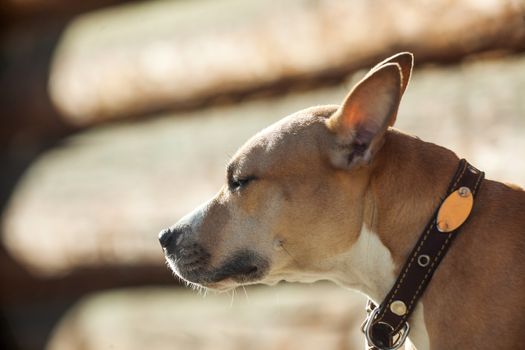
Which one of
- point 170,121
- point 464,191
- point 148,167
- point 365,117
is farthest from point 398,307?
point 170,121

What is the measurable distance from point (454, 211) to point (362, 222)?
30 centimetres

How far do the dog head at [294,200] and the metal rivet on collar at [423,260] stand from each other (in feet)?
0.79

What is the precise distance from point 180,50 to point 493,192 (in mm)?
3608

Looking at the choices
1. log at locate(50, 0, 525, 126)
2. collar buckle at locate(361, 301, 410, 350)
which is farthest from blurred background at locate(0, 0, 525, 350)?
collar buckle at locate(361, 301, 410, 350)

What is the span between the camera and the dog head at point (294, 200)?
308cm

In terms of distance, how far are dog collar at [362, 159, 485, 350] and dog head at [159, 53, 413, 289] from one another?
0.23 metres

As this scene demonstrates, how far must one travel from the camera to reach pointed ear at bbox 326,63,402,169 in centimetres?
298

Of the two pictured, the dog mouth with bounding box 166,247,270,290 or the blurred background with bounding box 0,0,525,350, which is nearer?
the dog mouth with bounding box 166,247,270,290

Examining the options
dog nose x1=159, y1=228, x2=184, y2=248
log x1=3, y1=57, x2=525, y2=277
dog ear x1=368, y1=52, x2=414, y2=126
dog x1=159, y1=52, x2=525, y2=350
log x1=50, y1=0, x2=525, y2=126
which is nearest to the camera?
dog x1=159, y1=52, x2=525, y2=350

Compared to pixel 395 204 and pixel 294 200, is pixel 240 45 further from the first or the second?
pixel 395 204

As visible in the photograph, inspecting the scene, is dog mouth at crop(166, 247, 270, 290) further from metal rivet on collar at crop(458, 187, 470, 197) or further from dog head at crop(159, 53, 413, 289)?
metal rivet on collar at crop(458, 187, 470, 197)

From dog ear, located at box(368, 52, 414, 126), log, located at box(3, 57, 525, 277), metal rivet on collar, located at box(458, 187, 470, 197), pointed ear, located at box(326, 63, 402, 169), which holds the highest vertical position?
dog ear, located at box(368, 52, 414, 126)

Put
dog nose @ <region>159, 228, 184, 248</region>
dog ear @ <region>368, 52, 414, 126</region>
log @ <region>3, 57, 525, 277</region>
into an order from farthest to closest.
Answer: log @ <region>3, 57, 525, 277</region> → dog nose @ <region>159, 228, 184, 248</region> → dog ear @ <region>368, 52, 414, 126</region>

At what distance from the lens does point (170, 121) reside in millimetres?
6414
